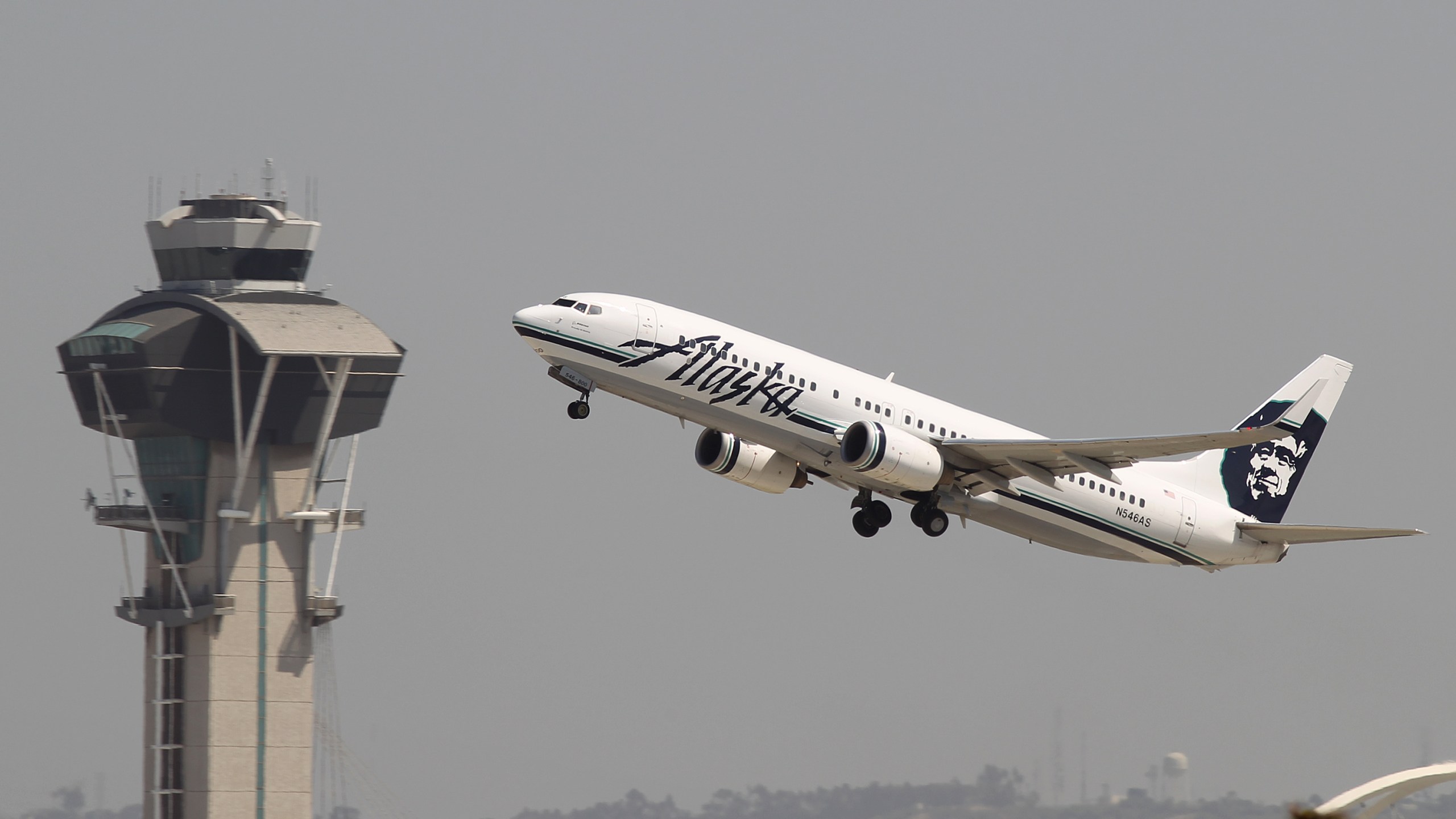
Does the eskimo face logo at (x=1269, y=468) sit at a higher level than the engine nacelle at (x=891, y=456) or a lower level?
higher

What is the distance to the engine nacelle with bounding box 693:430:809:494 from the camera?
54.9 meters

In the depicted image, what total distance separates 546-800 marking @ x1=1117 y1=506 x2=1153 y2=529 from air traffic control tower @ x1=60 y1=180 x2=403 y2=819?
5949 centimetres

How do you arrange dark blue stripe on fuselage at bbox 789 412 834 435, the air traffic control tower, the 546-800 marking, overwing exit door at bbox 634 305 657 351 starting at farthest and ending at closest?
the air traffic control tower < the 546-800 marking < dark blue stripe on fuselage at bbox 789 412 834 435 < overwing exit door at bbox 634 305 657 351

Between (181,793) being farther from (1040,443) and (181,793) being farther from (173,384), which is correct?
(1040,443)

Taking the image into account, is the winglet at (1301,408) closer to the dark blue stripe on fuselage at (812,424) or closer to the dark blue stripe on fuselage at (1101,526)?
the dark blue stripe on fuselage at (1101,526)

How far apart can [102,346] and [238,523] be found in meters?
13.2

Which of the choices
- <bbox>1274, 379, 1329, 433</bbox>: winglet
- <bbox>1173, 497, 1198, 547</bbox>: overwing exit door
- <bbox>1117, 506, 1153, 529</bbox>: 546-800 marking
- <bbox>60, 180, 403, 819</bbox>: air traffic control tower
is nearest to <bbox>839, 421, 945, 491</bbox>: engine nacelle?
<bbox>1117, 506, 1153, 529</bbox>: 546-800 marking

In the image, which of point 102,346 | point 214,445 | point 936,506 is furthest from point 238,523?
point 936,506

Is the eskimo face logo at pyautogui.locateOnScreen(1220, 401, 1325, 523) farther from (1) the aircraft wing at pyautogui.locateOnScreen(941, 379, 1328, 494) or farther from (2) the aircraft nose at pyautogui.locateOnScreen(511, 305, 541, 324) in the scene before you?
(2) the aircraft nose at pyautogui.locateOnScreen(511, 305, 541, 324)

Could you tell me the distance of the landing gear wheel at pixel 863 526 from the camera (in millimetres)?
55875

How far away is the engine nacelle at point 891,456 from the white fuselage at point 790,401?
0.51m

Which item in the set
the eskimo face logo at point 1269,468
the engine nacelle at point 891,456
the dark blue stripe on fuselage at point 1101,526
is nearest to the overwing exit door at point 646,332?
the engine nacelle at point 891,456

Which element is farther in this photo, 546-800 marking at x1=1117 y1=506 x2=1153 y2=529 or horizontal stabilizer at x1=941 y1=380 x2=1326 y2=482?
546-800 marking at x1=1117 y1=506 x2=1153 y2=529

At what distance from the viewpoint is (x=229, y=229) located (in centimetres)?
10669
